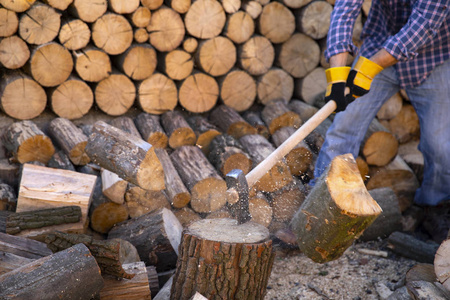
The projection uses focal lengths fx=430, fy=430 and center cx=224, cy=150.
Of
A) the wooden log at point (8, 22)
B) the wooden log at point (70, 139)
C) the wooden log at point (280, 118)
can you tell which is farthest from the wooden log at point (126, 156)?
the wooden log at point (280, 118)

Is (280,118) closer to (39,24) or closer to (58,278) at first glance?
(39,24)

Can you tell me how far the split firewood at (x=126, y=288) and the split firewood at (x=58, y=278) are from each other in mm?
148

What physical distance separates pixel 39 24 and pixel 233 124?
5.73 feet

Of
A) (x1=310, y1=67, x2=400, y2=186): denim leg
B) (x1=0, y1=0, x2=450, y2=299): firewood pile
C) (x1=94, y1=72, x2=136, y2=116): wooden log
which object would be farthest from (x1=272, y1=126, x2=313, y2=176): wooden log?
(x1=94, y1=72, x2=136, y2=116): wooden log

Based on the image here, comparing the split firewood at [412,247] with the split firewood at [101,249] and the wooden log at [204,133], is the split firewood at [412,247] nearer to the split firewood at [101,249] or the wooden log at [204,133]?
the wooden log at [204,133]

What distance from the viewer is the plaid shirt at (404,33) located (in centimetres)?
294

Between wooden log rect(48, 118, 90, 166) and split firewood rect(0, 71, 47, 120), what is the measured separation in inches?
7.1

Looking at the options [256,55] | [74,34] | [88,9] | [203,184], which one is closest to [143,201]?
[203,184]

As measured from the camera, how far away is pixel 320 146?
3.74m

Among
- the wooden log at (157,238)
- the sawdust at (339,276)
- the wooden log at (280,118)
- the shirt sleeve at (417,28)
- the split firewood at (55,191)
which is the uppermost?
the shirt sleeve at (417,28)

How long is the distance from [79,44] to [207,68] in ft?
3.63

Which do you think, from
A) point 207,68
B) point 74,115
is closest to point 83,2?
point 74,115

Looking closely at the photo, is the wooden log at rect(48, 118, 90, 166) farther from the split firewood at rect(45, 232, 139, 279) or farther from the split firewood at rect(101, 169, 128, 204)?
the split firewood at rect(45, 232, 139, 279)

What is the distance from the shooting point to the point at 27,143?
3.19 meters
